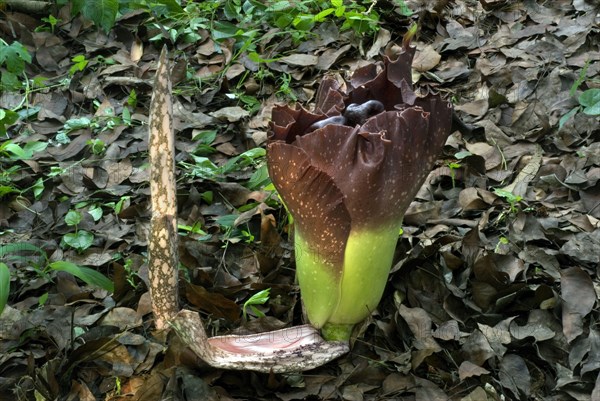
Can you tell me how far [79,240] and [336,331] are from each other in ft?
3.10

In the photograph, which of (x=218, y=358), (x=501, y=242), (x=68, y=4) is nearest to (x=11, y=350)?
(x=218, y=358)

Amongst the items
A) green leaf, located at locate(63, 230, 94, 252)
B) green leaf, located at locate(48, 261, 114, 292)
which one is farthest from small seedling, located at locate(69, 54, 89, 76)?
green leaf, located at locate(48, 261, 114, 292)

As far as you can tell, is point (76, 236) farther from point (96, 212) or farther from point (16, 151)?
point (16, 151)

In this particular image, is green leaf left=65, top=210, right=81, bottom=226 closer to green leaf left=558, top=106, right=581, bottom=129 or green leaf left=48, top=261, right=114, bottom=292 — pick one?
green leaf left=48, top=261, right=114, bottom=292

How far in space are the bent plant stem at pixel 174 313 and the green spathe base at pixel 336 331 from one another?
2 centimetres

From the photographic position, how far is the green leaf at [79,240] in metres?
2.53

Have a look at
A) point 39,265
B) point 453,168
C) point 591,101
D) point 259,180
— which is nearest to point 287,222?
point 259,180

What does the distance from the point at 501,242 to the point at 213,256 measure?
883 millimetres

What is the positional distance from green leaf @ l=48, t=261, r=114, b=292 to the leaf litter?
0.27 ft

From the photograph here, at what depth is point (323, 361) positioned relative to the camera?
2.05 m

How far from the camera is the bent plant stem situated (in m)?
1.89

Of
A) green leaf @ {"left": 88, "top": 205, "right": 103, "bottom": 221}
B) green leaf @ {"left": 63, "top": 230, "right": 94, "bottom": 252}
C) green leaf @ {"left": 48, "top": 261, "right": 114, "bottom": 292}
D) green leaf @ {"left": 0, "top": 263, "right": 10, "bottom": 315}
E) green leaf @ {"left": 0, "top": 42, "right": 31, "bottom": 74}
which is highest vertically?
green leaf @ {"left": 0, "top": 42, "right": 31, "bottom": 74}

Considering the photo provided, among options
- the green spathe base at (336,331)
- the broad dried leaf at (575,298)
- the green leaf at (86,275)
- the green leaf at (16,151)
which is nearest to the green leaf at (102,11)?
the green leaf at (16,151)

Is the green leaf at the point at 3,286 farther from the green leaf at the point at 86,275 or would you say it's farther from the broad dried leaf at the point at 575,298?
the broad dried leaf at the point at 575,298
